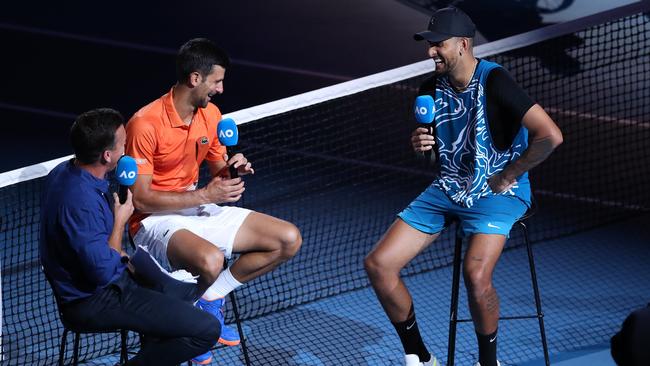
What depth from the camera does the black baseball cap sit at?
6176 millimetres

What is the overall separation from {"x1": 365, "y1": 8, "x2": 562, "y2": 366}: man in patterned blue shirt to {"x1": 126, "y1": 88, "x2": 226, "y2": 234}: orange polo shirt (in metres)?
1.17

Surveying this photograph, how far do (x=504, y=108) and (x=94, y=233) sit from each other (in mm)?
2273

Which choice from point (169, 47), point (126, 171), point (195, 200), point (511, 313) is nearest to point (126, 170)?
point (126, 171)

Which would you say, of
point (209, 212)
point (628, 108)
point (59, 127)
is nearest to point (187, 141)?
point (209, 212)

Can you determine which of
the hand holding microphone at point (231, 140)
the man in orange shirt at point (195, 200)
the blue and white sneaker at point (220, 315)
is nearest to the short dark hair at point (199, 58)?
the man in orange shirt at point (195, 200)

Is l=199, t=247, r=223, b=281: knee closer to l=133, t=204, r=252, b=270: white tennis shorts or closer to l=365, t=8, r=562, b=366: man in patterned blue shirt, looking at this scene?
l=133, t=204, r=252, b=270: white tennis shorts

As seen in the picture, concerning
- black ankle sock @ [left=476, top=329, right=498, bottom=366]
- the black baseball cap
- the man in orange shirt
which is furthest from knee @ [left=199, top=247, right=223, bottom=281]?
the black baseball cap

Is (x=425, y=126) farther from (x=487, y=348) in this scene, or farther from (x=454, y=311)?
(x=487, y=348)

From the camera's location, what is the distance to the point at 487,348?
611 centimetres

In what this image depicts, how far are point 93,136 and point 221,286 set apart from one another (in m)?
1.31

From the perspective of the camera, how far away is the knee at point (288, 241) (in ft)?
20.9

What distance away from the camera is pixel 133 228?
21.2 ft

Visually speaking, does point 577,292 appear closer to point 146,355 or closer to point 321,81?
point 146,355

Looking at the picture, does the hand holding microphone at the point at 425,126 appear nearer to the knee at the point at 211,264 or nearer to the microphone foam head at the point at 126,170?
the knee at the point at 211,264
